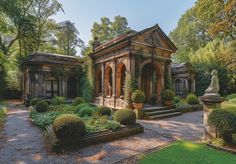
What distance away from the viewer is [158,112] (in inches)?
490

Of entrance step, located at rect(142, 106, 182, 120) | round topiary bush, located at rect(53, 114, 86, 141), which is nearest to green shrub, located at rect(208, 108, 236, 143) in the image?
round topiary bush, located at rect(53, 114, 86, 141)

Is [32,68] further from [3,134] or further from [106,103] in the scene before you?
[3,134]

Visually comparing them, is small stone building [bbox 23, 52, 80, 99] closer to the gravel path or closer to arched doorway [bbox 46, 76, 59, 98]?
arched doorway [bbox 46, 76, 59, 98]

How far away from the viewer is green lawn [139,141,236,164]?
5.03 meters

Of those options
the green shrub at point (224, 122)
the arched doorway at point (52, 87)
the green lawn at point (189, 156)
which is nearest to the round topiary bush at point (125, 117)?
the green lawn at point (189, 156)

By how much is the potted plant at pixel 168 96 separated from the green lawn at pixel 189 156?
754cm

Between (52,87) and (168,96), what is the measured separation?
13.0 m

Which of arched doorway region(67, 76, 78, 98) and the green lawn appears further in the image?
arched doorway region(67, 76, 78, 98)

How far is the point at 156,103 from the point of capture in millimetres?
14672

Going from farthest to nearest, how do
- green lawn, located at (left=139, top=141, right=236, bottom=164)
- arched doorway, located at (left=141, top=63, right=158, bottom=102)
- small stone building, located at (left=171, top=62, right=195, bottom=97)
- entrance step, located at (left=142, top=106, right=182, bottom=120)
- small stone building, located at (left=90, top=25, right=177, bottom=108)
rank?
small stone building, located at (left=171, top=62, right=195, bottom=97)
arched doorway, located at (left=141, top=63, right=158, bottom=102)
small stone building, located at (left=90, top=25, right=177, bottom=108)
entrance step, located at (left=142, top=106, right=182, bottom=120)
green lawn, located at (left=139, top=141, right=236, bottom=164)

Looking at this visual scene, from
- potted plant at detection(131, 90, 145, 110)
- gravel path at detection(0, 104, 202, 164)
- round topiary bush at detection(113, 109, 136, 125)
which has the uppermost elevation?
potted plant at detection(131, 90, 145, 110)

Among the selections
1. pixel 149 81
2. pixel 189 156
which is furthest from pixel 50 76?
pixel 189 156

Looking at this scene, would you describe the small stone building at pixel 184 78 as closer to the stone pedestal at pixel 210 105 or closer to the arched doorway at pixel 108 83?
the arched doorway at pixel 108 83

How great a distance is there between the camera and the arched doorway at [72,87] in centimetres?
2077
